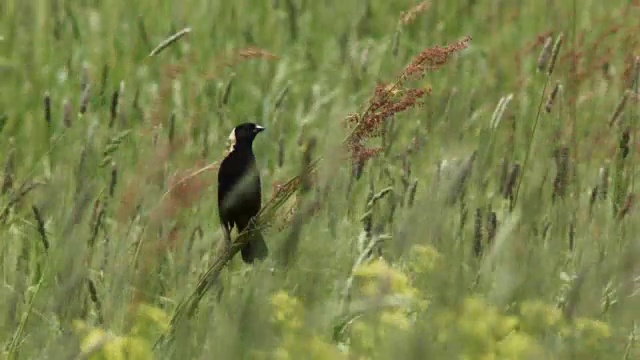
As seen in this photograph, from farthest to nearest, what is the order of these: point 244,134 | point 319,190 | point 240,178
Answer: point 244,134 < point 240,178 < point 319,190

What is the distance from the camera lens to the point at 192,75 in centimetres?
497

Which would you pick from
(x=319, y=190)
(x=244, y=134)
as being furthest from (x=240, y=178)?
(x=319, y=190)

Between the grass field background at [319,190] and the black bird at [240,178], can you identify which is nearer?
the grass field background at [319,190]

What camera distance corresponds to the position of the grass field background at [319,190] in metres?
1.90

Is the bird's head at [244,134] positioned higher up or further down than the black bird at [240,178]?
higher up

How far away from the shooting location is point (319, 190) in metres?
1.88

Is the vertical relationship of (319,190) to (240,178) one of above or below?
below

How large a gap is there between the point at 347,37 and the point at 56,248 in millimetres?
3121

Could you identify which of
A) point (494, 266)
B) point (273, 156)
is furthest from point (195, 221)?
point (494, 266)

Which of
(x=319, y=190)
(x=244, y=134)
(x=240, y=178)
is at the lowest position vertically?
(x=319, y=190)

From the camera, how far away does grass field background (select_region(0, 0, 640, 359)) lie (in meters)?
1.90

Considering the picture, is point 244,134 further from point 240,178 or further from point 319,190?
point 319,190

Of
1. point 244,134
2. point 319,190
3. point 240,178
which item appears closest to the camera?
point 319,190

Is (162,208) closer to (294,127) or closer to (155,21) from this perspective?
(294,127)
